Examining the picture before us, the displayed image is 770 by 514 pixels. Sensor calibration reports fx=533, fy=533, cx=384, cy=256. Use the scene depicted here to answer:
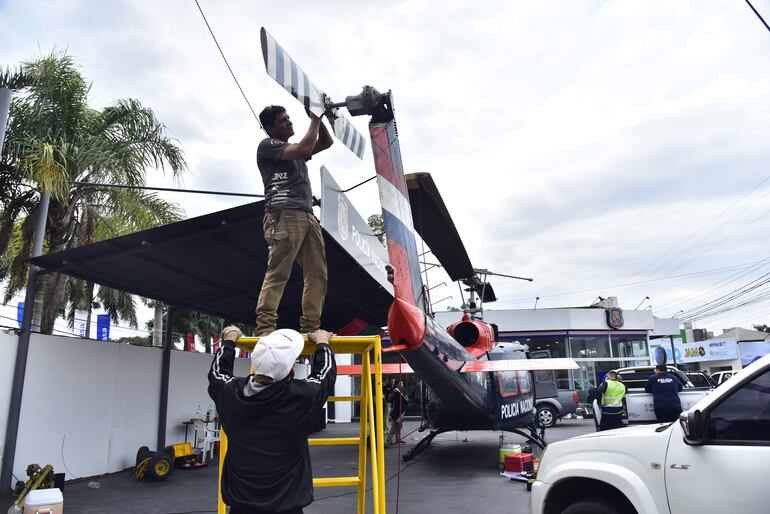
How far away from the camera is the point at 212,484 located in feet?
29.4

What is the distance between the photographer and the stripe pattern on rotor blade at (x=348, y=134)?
14.7 feet

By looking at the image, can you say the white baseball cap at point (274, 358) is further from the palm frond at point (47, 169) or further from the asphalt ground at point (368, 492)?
the palm frond at point (47, 169)

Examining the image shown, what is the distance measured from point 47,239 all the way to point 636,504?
11753 millimetres

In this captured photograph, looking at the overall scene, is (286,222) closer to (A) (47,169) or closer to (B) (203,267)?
(B) (203,267)

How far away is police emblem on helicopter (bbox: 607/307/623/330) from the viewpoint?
25.6 m

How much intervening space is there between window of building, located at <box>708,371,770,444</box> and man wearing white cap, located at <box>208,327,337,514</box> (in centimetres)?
232

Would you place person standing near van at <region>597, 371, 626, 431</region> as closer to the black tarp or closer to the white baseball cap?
the black tarp

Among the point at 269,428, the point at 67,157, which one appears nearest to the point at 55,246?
the point at 67,157

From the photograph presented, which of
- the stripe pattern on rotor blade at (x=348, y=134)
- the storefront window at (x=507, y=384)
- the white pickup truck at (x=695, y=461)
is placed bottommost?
the white pickup truck at (x=695, y=461)

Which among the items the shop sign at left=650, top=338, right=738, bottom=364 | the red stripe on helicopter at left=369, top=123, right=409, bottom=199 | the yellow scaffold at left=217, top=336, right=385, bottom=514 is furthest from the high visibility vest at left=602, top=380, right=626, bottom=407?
the shop sign at left=650, top=338, right=738, bottom=364

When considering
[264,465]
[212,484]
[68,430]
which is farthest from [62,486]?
[264,465]

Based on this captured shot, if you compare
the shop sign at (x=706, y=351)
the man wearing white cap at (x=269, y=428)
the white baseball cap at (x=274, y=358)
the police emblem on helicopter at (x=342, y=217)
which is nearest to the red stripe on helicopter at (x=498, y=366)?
the police emblem on helicopter at (x=342, y=217)

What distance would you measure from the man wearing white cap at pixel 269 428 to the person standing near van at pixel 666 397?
9278 mm

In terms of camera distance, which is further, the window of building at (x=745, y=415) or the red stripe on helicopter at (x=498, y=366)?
the red stripe on helicopter at (x=498, y=366)
